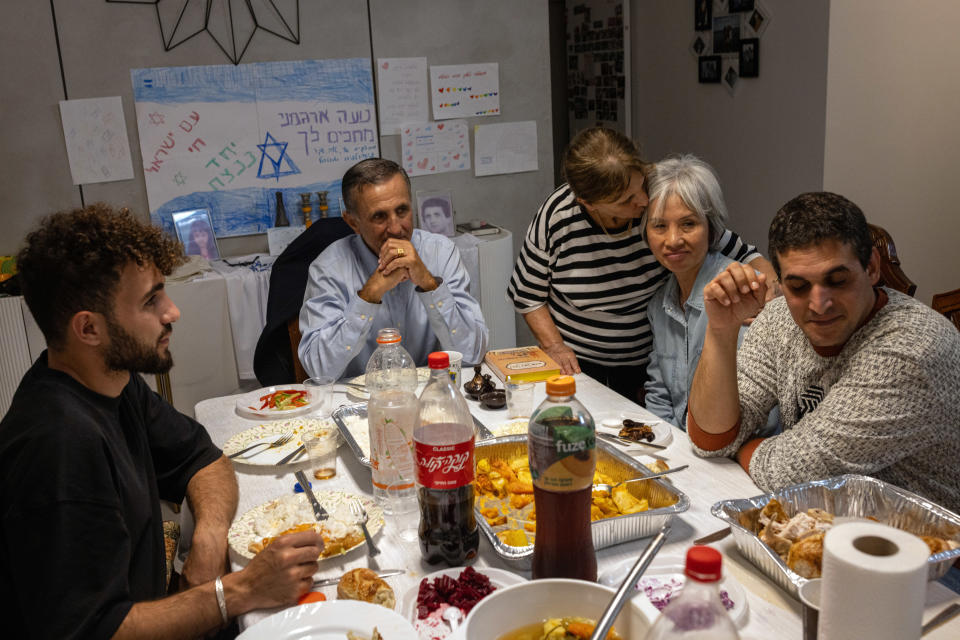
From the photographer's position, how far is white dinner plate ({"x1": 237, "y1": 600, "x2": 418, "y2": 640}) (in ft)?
4.01

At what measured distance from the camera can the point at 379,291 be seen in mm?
2543

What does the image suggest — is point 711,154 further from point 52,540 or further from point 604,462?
point 52,540

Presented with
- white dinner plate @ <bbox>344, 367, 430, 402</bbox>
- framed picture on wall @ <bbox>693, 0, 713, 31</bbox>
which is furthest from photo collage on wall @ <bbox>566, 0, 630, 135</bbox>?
white dinner plate @ <bbox>344, 367, 430, 402</bbox>

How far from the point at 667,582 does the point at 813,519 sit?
0.87ft

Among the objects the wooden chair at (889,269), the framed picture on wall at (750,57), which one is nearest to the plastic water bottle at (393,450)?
the wooden chair at (889,269)

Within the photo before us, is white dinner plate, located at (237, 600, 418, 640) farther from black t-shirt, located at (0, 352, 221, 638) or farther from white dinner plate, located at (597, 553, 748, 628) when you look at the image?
white dinner plate, located at (597, 553, 748, 628)

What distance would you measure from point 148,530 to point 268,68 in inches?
118

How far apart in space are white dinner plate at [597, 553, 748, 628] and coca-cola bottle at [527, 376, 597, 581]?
0.33ft

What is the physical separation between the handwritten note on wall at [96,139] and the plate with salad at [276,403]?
79.5 inches

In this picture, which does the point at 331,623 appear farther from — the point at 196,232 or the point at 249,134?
the point at 249,134

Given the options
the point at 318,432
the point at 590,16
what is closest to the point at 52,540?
the point at 318,432

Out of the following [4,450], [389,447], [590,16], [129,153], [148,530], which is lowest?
A: [148,530]

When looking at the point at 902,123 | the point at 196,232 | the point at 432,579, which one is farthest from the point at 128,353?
the point at 902,123

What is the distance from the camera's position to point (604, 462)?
1.69 metres
